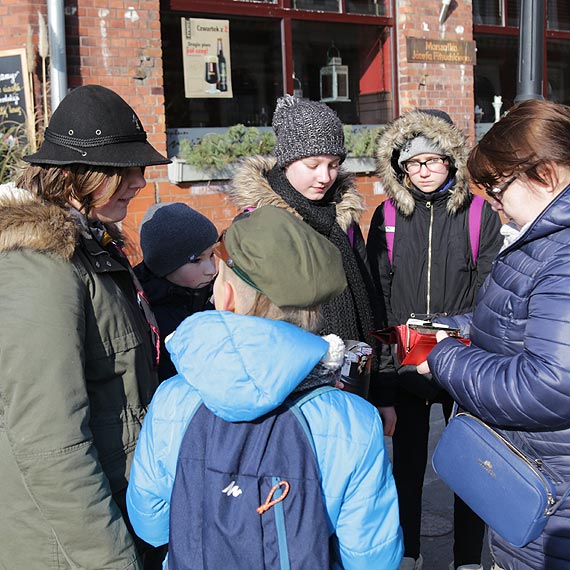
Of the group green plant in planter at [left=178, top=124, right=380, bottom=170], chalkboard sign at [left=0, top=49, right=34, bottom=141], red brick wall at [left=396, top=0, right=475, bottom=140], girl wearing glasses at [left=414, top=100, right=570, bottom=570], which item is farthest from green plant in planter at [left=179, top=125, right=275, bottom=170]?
girl wearing glasses at [left=414, top=100, right=570, bottom=570]

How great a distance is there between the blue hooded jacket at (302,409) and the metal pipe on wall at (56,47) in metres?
4.79

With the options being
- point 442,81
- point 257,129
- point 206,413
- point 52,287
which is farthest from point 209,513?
point 442,81

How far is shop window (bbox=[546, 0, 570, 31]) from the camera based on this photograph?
32.1 feet

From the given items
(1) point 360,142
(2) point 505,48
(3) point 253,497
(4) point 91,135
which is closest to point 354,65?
(1) point 360,142

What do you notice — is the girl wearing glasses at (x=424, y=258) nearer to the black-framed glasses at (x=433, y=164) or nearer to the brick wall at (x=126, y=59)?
the black-framed glasses at (x=433, y=164)

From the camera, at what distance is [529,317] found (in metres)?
1.97

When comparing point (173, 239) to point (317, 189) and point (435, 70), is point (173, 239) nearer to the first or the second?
point (317, 189)

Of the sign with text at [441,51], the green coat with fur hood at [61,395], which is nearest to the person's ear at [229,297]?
the green coat with fur hood at [61,395]

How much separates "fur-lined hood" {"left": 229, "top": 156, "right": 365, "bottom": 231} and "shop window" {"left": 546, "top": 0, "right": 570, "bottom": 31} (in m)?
7.98

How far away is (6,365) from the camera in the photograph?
1692 mm

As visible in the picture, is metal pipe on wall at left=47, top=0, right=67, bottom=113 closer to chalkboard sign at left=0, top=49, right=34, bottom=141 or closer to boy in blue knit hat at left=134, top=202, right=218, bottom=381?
chalkboard sign at left=0, top=49, right=34, bottom=141

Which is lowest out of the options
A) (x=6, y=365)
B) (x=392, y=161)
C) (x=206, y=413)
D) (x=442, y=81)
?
(x=206, y=413)

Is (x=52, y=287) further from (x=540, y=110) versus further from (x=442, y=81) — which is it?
(x=442, y=81)

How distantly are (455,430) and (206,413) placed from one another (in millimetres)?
Answer: 888
